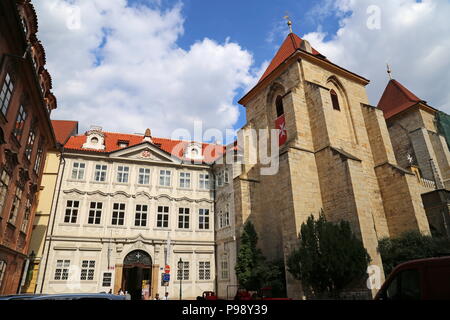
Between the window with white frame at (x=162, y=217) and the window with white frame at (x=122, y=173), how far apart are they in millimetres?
3927

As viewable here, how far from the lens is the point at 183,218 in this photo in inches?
1028

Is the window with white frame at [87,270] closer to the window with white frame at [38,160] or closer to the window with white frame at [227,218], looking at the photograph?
the window with white frame at [38,160]


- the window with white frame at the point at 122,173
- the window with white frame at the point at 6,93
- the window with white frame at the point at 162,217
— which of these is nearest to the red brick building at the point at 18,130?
the window with white frame at the point at 6,93

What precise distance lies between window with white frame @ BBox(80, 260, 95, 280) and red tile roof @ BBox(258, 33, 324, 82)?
20407mm

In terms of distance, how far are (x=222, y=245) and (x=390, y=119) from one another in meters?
20.7

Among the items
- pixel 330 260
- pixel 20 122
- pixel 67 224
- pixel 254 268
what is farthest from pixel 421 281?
pixel 67 224

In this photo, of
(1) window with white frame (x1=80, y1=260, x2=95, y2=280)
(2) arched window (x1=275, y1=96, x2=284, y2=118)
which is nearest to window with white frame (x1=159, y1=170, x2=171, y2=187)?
(1) window with white frame (x1=80, y1=260, x2=95, y2=280)

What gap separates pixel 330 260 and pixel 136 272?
16524 mm

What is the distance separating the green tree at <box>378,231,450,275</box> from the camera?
48.5 feet

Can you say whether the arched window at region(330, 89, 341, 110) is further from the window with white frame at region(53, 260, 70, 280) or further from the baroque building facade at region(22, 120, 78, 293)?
the window with white frame at region(53, 260, 70, 280)

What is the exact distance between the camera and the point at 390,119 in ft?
96.5

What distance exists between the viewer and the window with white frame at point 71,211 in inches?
914

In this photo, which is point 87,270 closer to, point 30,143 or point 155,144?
point 30,143
